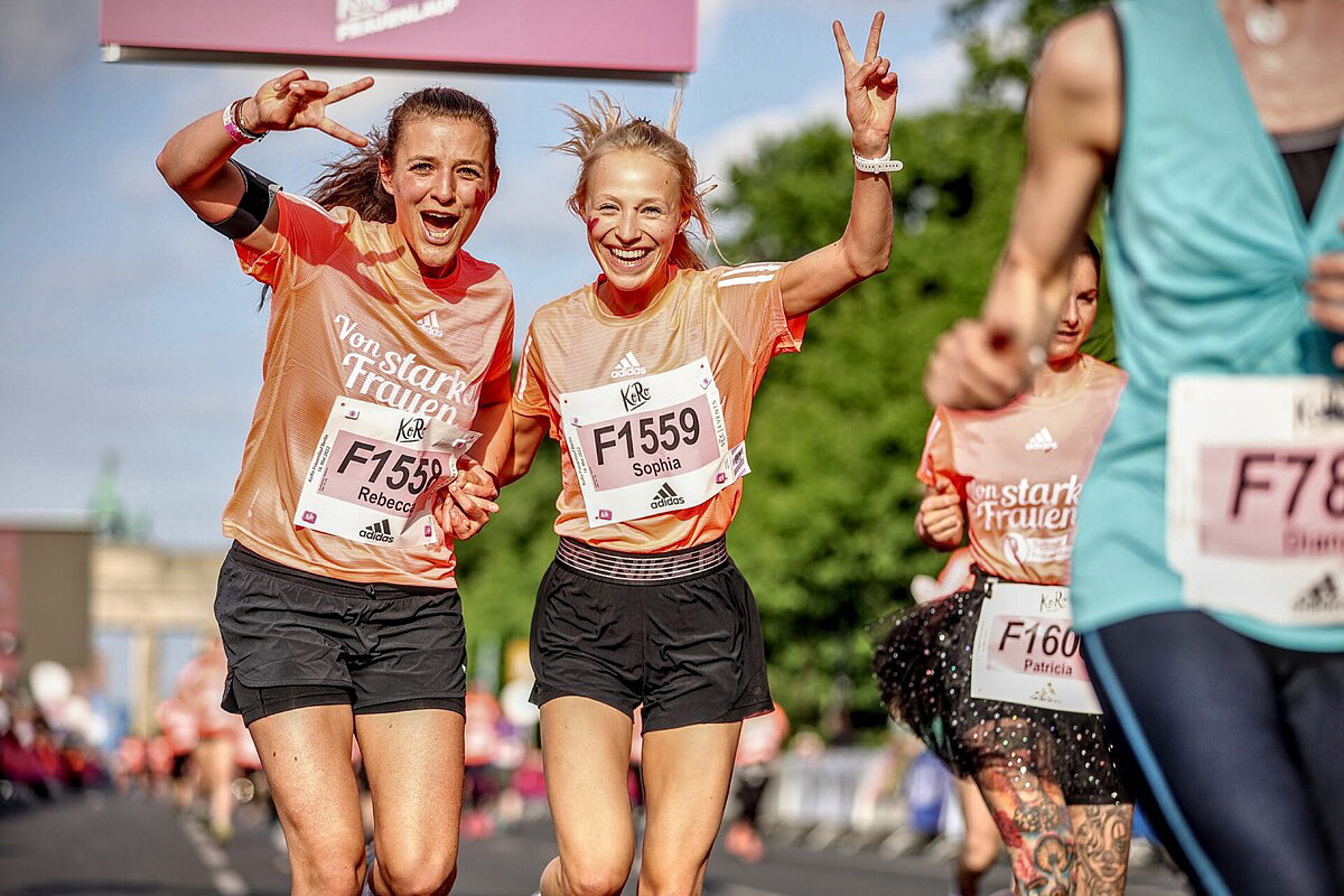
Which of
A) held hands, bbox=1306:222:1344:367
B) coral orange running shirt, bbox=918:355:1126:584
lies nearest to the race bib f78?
held hands, bbox=1306:222:1344:367

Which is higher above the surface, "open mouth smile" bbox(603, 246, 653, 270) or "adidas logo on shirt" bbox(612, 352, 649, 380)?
"open mouth smile" bbox(603, 246, 653, 270)

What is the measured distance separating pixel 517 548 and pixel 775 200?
15309 mm

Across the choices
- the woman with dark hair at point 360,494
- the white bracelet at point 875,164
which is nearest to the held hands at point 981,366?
the white bracelet at point 875,164

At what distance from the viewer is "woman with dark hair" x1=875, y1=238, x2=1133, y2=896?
616 cm

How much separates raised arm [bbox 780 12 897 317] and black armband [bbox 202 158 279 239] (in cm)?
150

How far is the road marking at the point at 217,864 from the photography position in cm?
1462

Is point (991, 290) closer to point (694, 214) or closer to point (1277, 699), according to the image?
point (1277, 699)

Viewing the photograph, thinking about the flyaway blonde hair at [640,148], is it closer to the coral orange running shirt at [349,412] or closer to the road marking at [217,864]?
the coral orange running shirt at [349,412]

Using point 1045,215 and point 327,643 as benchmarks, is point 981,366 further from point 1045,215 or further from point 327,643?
point 327,643

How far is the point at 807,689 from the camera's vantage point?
35469mm

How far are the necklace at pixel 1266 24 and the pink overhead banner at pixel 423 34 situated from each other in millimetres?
3492

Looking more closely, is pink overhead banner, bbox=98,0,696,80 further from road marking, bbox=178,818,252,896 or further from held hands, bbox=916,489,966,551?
road marking, bbox=178,818,252,896

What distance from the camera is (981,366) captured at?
3.29 metres

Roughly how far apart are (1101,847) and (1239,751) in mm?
3204
